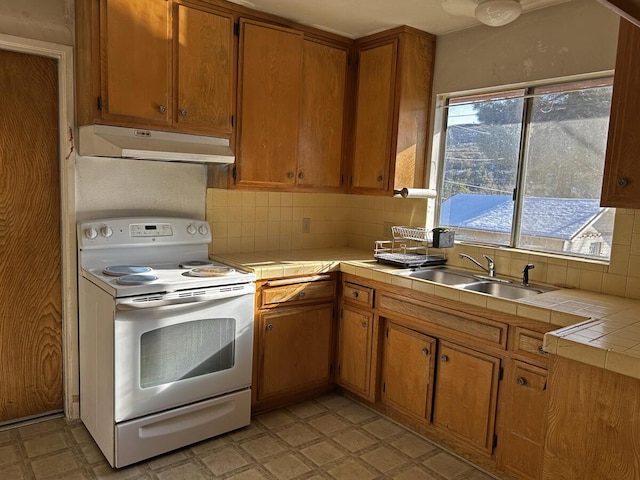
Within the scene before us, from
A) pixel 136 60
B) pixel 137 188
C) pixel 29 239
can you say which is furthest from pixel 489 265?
pixel 29 239

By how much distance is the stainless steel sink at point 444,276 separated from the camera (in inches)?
112

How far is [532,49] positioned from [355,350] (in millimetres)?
1995

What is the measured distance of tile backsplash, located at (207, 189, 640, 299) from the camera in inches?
93.3

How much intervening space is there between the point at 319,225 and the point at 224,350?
1.40 m

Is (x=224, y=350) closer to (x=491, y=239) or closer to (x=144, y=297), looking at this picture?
(x=144, y=297)

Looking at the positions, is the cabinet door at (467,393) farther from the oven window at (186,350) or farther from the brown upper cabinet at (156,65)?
the brown upper cabinet at (156,65)

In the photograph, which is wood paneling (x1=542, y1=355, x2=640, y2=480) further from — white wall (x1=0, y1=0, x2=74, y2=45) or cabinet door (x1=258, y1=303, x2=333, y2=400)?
white wall (x1=0, y1=0, x2=74, y2=45)

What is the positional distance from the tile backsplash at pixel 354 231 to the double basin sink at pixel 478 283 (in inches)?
5.1

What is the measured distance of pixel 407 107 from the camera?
3.09 m

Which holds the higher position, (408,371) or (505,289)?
(505,289)

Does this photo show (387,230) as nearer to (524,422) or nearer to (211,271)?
(211,271)

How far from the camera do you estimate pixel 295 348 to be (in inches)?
116

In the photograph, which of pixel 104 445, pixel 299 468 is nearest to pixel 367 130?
pixel 299 468

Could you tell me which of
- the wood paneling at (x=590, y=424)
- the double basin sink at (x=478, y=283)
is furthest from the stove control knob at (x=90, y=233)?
the wood paneling at (x=590, y=424)
